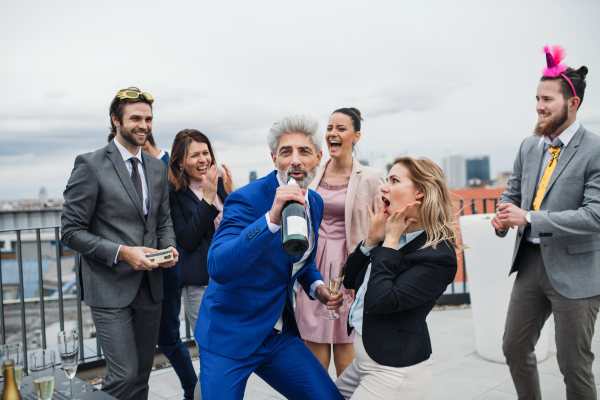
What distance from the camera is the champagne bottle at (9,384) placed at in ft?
4.16

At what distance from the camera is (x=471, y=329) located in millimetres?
4742

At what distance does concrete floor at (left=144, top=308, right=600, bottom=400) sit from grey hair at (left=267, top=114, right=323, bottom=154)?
7.38 ft

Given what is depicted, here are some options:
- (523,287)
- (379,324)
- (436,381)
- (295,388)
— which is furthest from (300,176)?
(436,381)

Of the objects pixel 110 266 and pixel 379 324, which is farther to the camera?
pixel 110 266

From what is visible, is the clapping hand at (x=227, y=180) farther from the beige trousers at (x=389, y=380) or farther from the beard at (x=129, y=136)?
the beige trousers at (x=389, y=380)

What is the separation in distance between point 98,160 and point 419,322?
185 cm

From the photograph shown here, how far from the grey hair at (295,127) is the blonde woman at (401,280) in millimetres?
399

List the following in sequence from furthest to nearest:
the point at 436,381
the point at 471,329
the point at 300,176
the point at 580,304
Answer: the point at 471,329 < the point at 436,381 < the point at 580,304 < the point at 300,176

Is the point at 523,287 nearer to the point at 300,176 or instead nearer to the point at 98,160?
the point at 300,176

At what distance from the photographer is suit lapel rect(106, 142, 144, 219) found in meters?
2.44

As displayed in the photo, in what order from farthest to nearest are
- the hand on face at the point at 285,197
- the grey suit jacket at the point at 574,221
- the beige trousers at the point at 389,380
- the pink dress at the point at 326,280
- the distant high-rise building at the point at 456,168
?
the distant high-rise building at the point at 456,168 < the pink dress at the point at 326,280 < the grey suit jacket at the point at 574,221 < the beige trousers at the point at 389,380 < the hand on face at the point at 285,197

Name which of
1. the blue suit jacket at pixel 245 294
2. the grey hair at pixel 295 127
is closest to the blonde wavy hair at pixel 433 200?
the grey hair at pixel 295 127

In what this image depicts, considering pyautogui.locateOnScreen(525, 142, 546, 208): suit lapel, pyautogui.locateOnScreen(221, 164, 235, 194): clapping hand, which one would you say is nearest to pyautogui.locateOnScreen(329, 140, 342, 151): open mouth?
pyautogui.locateOnScreen(221, 164, 235, 194): clapping hand

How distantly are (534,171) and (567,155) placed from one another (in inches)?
8.6
